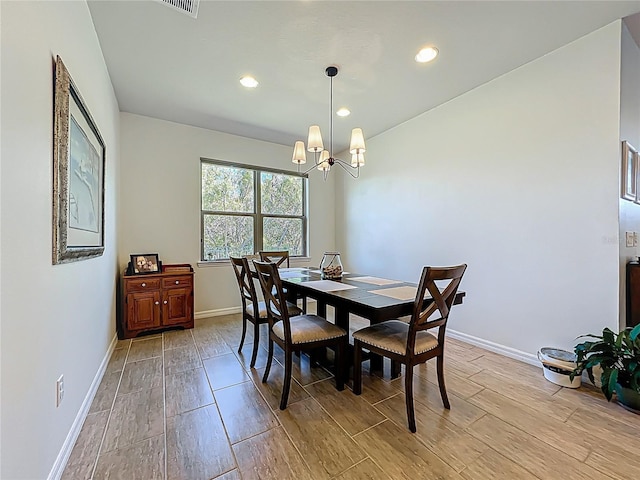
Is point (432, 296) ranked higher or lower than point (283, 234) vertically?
lower

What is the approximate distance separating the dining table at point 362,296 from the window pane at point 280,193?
6.94ft

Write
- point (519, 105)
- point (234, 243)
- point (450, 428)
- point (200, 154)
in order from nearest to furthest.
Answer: point (450, 428) < point (519, 105) < point (200, 154) < point (234, 243)

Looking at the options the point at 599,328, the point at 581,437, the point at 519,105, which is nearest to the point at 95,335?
the point at 581,437

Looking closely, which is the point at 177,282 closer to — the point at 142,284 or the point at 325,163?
the point at 142,284

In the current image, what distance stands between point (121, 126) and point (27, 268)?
3100 mm

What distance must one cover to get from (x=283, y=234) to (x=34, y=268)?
11.9ft

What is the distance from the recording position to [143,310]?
3195mm

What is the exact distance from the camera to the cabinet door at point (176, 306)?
131 inches

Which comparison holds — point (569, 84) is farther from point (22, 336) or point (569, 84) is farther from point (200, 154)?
point (200, 154)

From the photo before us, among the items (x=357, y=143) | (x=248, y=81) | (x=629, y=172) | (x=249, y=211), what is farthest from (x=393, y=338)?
(x=249, y=211)

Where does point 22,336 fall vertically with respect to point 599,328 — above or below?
above

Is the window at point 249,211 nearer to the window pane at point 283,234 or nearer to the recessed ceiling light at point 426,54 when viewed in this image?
the window pane at point 283,234

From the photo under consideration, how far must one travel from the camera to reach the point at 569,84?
228 centimetres

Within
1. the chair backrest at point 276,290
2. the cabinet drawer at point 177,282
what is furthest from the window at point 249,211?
the chair backrest at point 276,290
